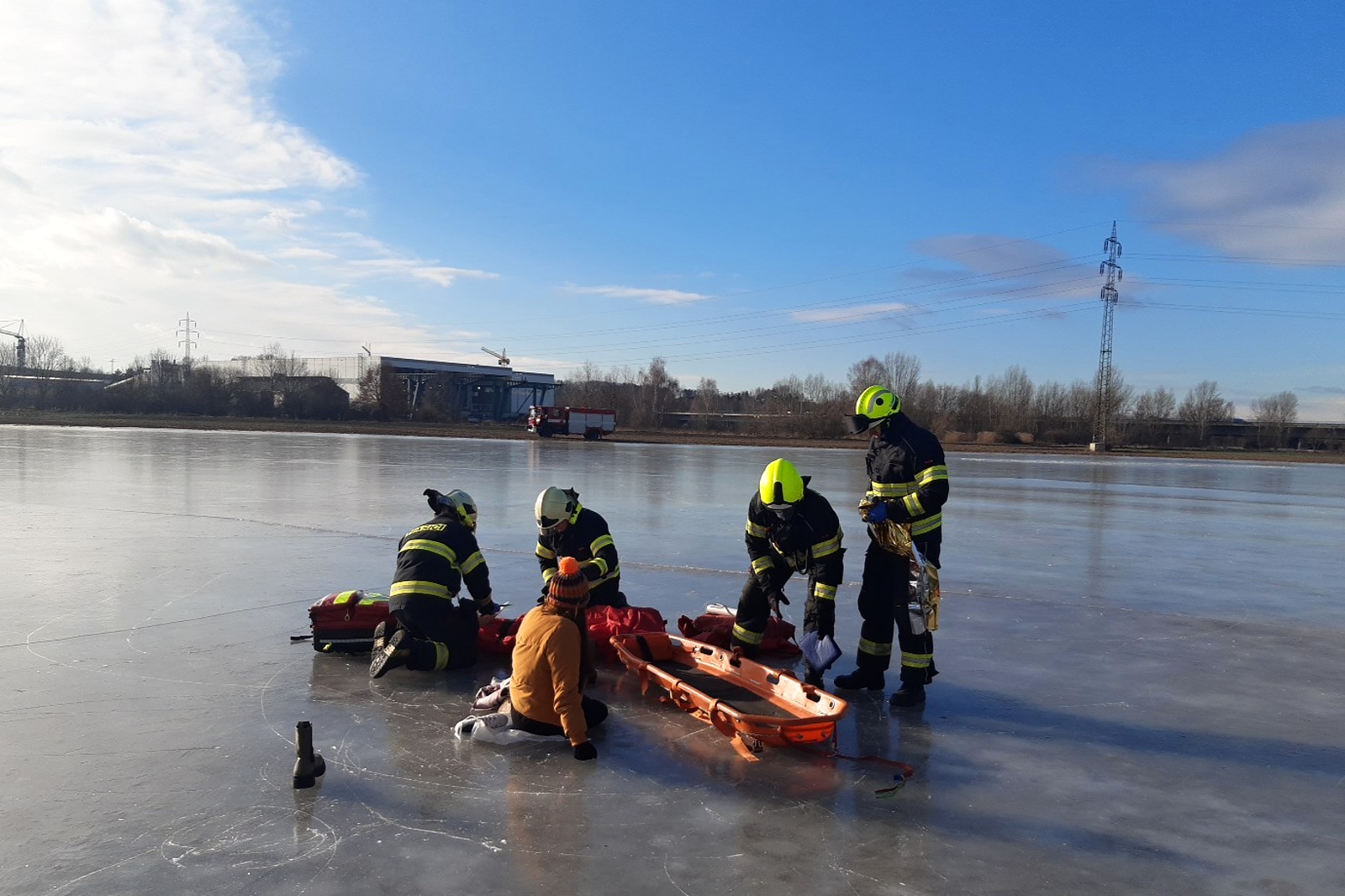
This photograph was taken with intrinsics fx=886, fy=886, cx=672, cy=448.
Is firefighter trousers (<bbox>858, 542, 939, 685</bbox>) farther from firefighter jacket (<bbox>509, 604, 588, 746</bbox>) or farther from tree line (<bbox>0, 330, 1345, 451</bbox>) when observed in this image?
tree line (<bbox>0, 330, 1345, 451</bbox>)

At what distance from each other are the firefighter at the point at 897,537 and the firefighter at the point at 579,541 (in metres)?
2.11

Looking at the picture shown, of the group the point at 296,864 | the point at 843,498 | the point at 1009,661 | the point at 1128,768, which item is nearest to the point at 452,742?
the point at 296,864

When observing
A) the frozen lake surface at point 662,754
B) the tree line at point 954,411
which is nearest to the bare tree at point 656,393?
the tree line at point 954,411

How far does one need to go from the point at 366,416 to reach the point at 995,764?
79699 mm

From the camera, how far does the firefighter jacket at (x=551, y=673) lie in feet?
16.1

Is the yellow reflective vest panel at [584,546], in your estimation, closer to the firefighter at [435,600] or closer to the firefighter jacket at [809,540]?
the firefighter at [435,600]

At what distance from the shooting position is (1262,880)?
12.1 ft

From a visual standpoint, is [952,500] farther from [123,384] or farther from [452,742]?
[123,384]

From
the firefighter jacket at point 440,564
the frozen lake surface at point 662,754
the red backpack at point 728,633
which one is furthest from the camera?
the red backpack at point 728,633

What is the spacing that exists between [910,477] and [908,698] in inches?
58.9

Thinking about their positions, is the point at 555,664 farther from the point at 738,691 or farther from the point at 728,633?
the point at 728,633

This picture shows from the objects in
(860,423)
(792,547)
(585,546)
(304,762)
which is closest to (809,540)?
(792,547)

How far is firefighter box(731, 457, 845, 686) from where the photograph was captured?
240 inches

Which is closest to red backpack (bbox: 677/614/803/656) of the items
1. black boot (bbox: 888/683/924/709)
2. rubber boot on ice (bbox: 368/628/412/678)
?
black boot (bbox: 888/683/924/709)
